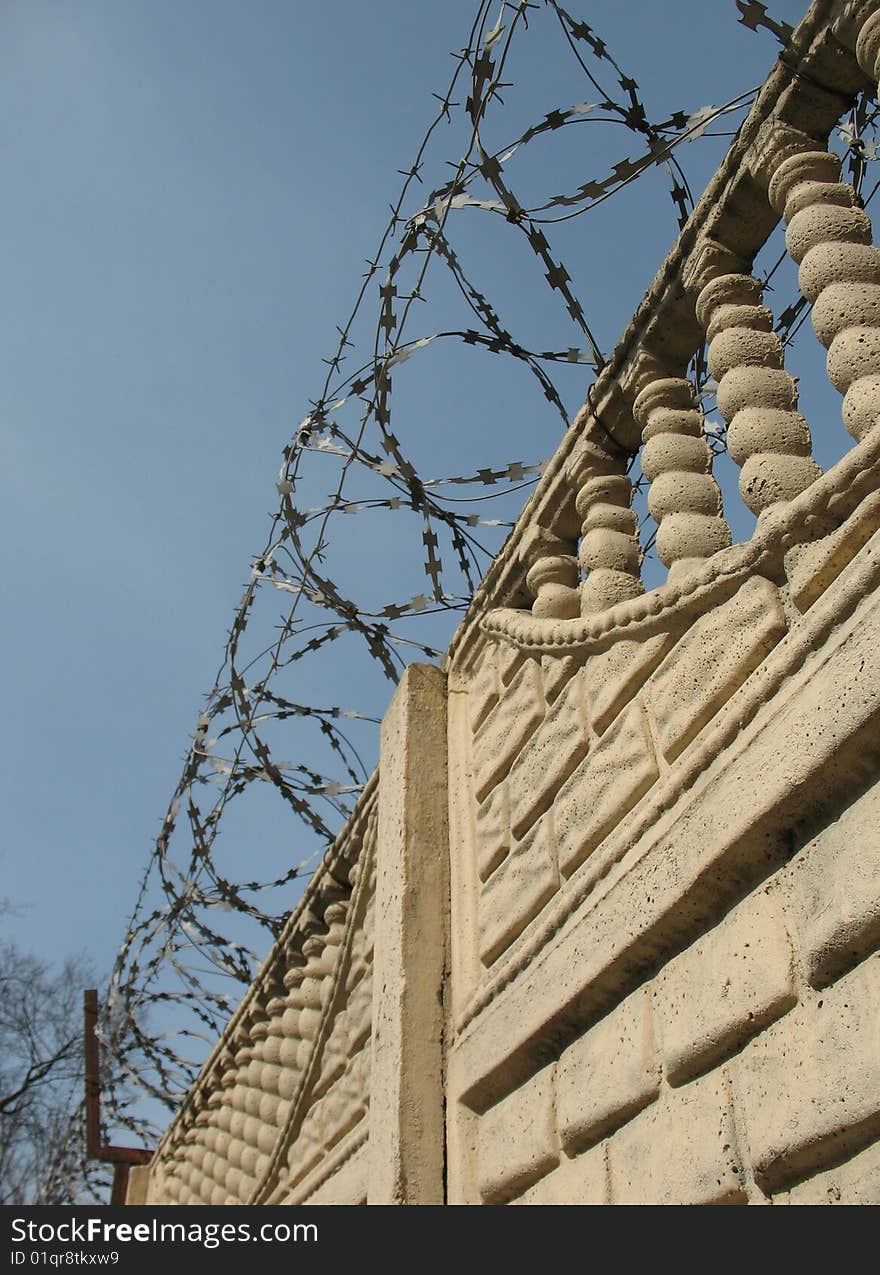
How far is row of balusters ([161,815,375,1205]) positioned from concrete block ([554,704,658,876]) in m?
1.54

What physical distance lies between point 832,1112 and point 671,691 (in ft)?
3.04

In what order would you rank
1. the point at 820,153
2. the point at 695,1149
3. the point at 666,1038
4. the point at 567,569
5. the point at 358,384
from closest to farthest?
the point at 695,1149, the point at 666,1038, the point at 820,153, the point at 567,569, the point at 358,384

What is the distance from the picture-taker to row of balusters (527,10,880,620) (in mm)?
2219

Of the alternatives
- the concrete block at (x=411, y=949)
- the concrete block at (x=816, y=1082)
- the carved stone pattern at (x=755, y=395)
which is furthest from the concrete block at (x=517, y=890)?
the carved stone pattern at (x=755, y=395)

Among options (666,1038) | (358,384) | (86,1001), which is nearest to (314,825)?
(358,384)

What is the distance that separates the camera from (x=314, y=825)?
5.14 m

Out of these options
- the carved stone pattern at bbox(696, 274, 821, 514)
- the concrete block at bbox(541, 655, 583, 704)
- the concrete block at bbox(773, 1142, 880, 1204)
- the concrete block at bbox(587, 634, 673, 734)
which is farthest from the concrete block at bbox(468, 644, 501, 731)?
the concrete block at bbox(773, 1142, 880, 1204)

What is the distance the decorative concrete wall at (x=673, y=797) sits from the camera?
1.95 metres

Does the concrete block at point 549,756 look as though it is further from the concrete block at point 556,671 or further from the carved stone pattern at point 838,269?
the carved stone pattern at point 838,269

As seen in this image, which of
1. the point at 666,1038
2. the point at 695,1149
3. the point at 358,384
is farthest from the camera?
the point at 358,384

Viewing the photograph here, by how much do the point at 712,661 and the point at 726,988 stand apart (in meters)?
0.64

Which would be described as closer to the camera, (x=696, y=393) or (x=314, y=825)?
(x=696, y=393)

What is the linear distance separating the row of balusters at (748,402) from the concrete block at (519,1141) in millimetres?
1170
